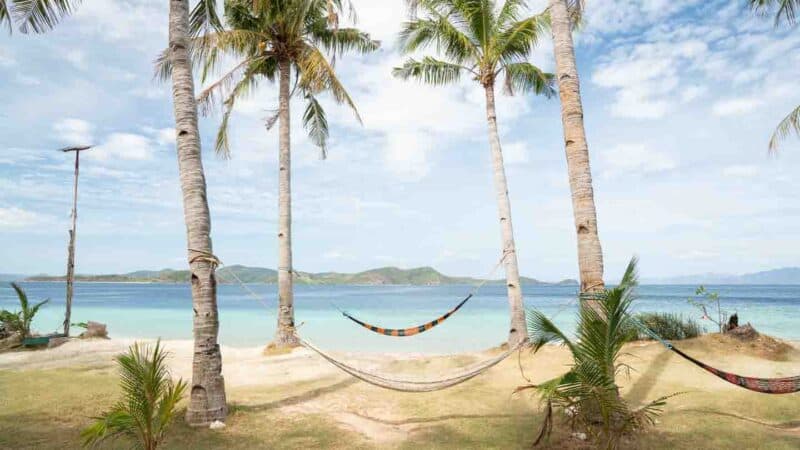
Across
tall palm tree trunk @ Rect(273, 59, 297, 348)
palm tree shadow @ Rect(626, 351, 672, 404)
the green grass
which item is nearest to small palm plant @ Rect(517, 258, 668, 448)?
the green grass

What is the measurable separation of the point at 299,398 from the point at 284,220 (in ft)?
13.5

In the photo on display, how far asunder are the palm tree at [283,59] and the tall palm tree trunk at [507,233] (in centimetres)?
260

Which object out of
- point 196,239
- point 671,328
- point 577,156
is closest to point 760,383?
point 577,156

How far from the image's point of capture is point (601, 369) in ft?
10.6

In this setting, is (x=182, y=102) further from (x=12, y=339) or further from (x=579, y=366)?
(x=12, y=339)

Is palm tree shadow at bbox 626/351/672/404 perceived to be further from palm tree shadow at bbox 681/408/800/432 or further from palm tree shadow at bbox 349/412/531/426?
palm tree shadow at bbox 349/412/531/426

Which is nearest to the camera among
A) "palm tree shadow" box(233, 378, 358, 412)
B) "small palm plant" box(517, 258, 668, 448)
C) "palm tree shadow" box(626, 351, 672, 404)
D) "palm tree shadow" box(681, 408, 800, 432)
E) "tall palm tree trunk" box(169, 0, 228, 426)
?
"small palm plant" box(517, 258, 668, 448)

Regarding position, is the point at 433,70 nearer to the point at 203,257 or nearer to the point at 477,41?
the point at 477,41

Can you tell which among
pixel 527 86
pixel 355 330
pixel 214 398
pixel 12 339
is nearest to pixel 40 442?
pixel 214 398

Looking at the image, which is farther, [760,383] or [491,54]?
[491,54]

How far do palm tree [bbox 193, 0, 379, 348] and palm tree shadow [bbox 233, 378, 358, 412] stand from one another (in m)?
2.36

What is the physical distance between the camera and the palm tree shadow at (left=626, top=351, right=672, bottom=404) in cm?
503

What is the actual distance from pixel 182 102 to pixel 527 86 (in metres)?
7.08

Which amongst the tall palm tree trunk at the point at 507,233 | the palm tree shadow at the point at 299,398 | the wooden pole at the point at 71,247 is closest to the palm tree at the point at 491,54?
the tall palm tree trunk at the point at 507,233
